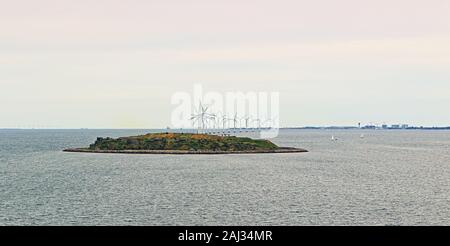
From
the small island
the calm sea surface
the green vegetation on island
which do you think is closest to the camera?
the calm sea surface

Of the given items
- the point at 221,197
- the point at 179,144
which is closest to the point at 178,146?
the point at 179,144

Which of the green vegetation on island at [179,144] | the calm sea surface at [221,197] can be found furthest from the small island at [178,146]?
the calm sea surface at [221,197]

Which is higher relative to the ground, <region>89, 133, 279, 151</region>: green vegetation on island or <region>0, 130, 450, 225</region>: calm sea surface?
<region>89, 133, 279, 151</region>: green vegetation on island

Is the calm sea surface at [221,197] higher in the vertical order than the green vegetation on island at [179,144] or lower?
lower

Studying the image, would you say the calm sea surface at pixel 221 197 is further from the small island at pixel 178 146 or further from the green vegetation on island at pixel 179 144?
the green vegetation on island at pixel 179 144

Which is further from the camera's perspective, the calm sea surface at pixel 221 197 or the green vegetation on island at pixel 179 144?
the green vegetation on island at pixel 179 144

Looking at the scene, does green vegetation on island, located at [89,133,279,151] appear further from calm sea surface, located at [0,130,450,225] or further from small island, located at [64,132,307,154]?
calm sea surface, located at [0,130,450,225]

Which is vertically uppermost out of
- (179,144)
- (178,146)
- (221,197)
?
(179,144)

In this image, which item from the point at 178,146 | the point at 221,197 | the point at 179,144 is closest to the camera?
the point at 221,197

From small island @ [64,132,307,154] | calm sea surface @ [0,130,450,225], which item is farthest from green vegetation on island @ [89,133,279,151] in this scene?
calm sea surface @ [0,130,450,225]

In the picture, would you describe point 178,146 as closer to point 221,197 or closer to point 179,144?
point 179,144

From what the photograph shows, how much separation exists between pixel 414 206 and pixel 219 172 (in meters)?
54.4

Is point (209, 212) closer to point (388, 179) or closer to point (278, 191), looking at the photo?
point (278, 191)
